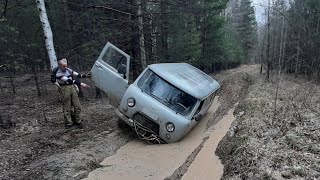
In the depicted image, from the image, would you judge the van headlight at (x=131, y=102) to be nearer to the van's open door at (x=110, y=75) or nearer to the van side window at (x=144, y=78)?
the van side window at (x=144, y=78)

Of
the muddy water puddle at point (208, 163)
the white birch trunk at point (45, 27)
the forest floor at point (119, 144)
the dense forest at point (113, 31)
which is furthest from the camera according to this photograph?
the dense forest at point (113, 31)

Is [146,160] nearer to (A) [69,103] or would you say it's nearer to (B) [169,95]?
(B) [169,95]

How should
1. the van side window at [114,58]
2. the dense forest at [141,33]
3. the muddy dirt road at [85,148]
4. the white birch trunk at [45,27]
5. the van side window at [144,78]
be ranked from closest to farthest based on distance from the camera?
the muddy dirt road at [85,148]
the van side window at [144,78]
the van side window at [114,58]
the white birch trunk at [45,27]
the dense forest at [141,33]

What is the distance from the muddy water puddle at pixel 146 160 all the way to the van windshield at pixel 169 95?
3.19ft

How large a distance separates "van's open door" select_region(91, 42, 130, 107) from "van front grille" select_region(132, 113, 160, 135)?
1.01m

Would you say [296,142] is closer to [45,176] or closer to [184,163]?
[184,163]

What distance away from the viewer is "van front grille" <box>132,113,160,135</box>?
8891 millimetres

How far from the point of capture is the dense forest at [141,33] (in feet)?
52.2

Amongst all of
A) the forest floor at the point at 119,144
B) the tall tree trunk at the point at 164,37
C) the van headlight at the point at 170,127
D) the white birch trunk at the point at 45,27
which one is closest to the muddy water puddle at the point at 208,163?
the forest floor at the point at 119,144

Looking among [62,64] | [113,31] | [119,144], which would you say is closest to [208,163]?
[119,144]

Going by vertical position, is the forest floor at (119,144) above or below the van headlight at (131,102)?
below

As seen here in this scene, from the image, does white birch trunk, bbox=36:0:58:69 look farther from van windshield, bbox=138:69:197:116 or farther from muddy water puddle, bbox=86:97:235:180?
muddy water puddle, bbox=86:97:235:180

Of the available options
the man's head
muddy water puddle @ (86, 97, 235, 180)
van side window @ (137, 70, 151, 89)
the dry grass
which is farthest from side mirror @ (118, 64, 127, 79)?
the dry grass

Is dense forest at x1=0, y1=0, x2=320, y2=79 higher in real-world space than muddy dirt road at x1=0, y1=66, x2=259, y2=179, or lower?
higher
